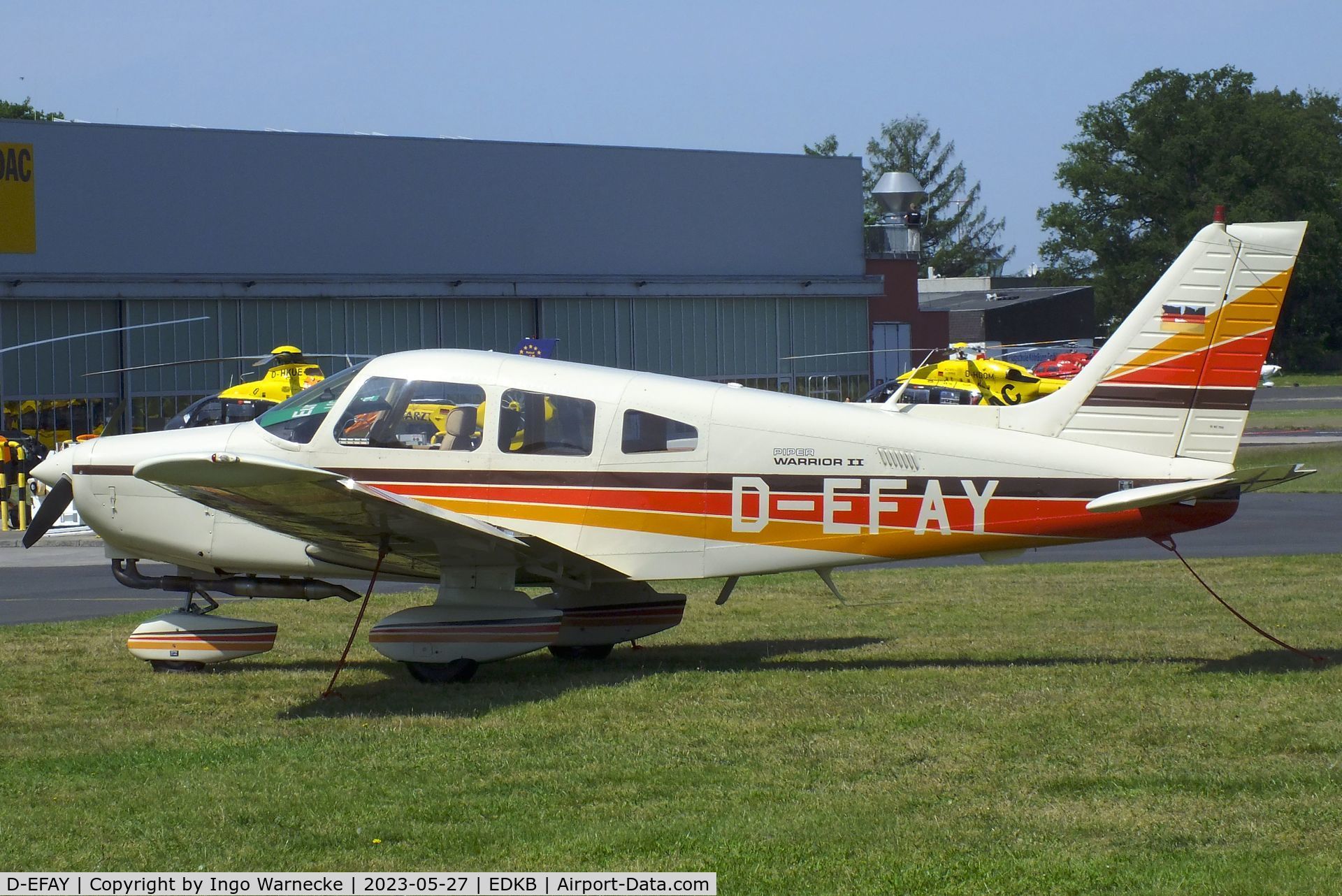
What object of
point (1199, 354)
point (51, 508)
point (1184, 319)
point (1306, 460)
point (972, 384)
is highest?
point (1184, 319)

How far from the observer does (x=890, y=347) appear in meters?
50.5

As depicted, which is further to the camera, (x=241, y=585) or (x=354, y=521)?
(x=241, y=585)

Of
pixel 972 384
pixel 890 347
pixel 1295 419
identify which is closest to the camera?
pixel 972 384

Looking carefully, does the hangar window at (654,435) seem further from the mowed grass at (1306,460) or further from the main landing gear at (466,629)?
the mowed grass at (1306,460)

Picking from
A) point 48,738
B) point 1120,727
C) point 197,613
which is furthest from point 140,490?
point 1120,727

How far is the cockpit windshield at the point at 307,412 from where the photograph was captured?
9.65m

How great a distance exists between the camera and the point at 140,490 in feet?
32.3

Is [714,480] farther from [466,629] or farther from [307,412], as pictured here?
[307,412]

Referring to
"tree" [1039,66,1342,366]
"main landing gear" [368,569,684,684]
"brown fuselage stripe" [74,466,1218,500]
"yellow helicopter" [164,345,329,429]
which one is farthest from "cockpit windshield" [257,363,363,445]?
"tree" [1039,66,1342,366]

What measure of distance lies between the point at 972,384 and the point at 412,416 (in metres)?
25.4

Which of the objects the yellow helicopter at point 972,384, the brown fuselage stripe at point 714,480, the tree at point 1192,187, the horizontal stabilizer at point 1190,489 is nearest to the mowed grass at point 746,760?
the horizontal stabilizer at point 1190,489

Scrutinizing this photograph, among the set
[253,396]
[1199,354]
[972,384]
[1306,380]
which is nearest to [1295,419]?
[972,384]

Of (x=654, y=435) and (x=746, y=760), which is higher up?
(x=654, y=435)

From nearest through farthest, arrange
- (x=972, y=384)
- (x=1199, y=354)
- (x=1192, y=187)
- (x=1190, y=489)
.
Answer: (x=1190, y=489) < (x=1199, y=354) < (x=972, y=384) < (x=1192, y=187)
